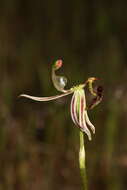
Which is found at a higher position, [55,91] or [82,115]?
[55,91]

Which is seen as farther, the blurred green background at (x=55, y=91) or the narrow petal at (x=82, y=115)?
the blurred green background at (x=55, y=91)

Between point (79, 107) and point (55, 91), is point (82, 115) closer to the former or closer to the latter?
point (79, 107)

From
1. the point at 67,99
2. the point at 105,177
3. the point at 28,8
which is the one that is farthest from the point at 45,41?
the point at 105,177

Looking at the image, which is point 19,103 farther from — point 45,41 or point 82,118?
point 82,118

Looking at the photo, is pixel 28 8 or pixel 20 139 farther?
pixel 28 8

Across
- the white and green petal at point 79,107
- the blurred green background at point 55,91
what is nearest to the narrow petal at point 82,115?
the white and green petal at point 79,107

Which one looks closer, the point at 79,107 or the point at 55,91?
the point at 79,107

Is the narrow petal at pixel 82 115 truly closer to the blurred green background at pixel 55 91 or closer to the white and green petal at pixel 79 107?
the white and green petal at pixel 79 107

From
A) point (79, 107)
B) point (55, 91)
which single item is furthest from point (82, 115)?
point (55, 91)
